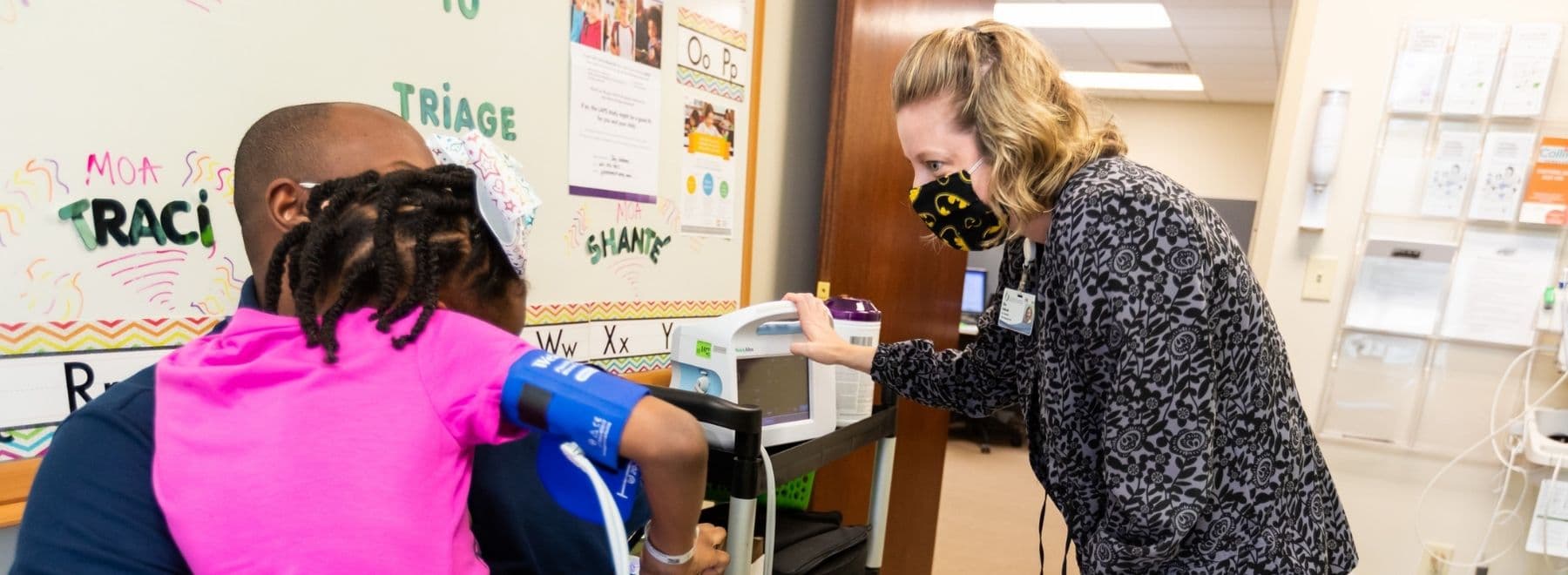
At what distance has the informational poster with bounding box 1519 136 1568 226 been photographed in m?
1.89

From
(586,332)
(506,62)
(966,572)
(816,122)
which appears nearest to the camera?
(506,62)

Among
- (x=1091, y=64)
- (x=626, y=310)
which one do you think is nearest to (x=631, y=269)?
(x=626, y=310)

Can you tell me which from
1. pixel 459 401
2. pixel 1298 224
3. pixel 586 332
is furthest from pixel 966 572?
pixel 459 401

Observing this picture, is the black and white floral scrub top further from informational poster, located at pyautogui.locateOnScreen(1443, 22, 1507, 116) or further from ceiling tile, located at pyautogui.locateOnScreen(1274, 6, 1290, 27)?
ceiling tile, located at pyautogui.locateOnScreen(1274, 6, 1290, 27)

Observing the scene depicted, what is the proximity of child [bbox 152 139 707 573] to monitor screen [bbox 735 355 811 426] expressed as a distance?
0.63 m

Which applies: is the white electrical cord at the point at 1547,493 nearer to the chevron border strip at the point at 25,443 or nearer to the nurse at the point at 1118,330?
the nurse at the point at 1118,330

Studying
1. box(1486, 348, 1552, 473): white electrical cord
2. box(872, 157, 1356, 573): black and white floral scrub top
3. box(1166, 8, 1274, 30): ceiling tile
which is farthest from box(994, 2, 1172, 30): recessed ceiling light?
box(872, 157, 1356, 573): black and white floral scrub top

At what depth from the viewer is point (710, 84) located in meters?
1.68

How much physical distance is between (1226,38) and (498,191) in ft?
18.0

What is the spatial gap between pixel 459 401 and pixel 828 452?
33.6 inches

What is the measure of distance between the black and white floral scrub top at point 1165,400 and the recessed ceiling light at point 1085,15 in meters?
4.03

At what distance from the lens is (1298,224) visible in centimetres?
211

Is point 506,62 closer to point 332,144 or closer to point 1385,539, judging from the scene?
point 332,144

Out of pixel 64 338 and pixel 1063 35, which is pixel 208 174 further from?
pixel 1063 35
